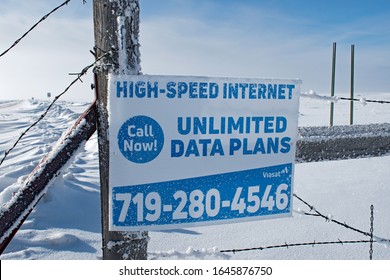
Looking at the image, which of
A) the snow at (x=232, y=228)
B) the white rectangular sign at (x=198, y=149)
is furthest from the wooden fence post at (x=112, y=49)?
the snow at (x=232, y=228)

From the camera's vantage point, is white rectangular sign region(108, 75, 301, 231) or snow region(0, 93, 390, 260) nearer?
white rectangular sign region(108, 75, 301, 231)

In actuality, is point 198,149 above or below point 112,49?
below

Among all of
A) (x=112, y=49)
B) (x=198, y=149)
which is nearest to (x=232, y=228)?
(x=198, y=149)

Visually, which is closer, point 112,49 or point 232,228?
point 112,49

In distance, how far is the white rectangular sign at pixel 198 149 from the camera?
1460mm

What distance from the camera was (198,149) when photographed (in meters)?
1.53

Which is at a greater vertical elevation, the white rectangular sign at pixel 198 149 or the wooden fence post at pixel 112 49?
the wooden fence post at pixel 112 49

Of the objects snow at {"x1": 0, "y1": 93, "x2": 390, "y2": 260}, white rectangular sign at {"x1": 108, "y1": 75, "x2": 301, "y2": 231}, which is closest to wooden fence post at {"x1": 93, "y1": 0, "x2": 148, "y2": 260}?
white rectangular sign at {"x1": 108, "y1": 75, "x2": 301, "y2": 231}

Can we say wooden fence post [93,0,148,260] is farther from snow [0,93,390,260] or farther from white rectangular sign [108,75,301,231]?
snow [0,93,390,260]

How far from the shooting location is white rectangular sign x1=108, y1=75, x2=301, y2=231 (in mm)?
1460

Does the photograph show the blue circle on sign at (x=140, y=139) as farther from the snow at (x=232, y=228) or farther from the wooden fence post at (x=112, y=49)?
the snow at (x=232, y=228)

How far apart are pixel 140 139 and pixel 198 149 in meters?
0.26

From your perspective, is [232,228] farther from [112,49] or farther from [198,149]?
[112,49]

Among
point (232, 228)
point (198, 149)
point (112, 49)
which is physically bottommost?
point (232, 228)
